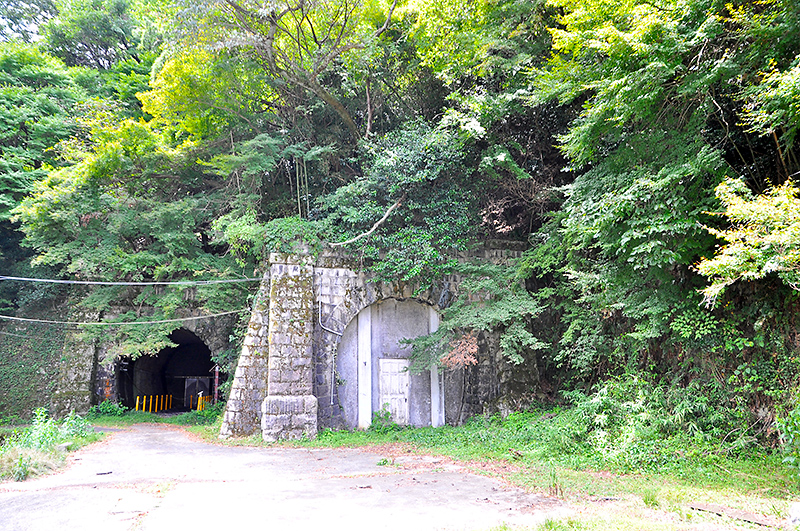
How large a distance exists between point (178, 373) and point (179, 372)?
0.06m

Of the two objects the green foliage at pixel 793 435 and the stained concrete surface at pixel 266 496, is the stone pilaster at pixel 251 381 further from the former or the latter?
the green foliage at pixel 793 435

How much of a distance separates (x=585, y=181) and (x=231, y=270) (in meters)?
8.64

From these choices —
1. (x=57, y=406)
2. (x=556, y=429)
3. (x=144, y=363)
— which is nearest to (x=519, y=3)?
(x=556, y=429)

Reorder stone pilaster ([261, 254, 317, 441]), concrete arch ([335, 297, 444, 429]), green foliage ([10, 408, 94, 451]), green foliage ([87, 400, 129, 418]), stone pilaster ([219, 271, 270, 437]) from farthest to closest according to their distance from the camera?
green foliage ([87, 400, 129, 418]), concrete arch ([335, 297, 444, 429]), stone pilaster ([219, 271, 270, 437]), stone pilaster ([261, 254, 317, 441]), green foliage ([10, 408, 94, 451])

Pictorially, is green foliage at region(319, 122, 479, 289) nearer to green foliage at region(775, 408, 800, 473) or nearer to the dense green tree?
green foliage at region(775, 408, 800, 473)

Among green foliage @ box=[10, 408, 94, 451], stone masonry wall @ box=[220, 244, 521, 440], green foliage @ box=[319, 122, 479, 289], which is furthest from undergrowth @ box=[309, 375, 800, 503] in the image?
green foliage @ box=[10, 408, 94, 451]

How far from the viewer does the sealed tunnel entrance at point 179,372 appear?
18.2 metres

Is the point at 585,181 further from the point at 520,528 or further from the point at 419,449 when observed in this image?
the point at 520,528

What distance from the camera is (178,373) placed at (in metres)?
21.5

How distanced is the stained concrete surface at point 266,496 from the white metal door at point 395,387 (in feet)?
10.4

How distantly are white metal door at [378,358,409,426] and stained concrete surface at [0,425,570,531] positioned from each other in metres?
3.17

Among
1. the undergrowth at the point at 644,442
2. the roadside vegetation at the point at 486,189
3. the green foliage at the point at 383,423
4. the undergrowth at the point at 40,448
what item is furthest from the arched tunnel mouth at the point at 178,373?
the undergrowth at the point at 644,442

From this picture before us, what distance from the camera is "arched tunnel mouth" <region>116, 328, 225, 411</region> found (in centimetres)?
1803

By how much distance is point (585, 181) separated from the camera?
328 inches
